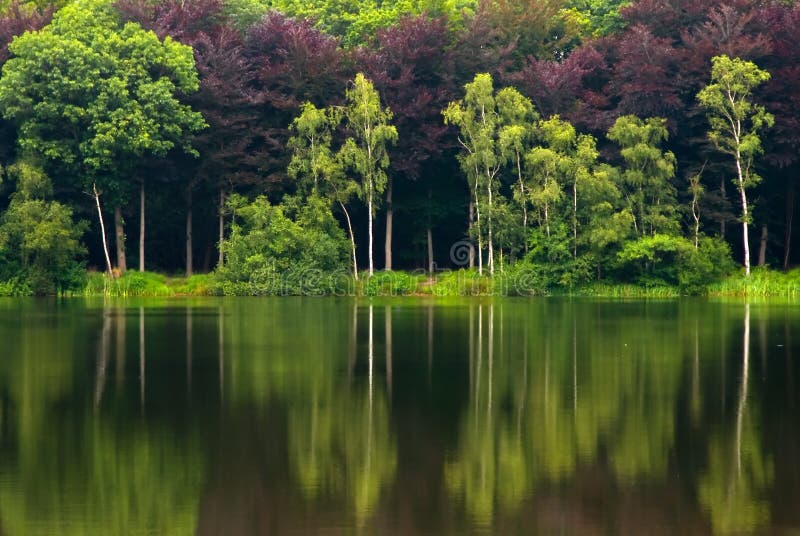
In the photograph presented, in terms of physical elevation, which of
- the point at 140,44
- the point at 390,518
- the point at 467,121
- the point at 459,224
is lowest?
the point at 390,518

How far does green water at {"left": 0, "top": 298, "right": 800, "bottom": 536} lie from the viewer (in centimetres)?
1104

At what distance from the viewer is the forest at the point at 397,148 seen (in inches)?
2112

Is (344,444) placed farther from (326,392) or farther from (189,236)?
(189,236)

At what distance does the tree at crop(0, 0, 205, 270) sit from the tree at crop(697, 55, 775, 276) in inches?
911

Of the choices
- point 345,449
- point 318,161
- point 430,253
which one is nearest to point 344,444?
point 345,449

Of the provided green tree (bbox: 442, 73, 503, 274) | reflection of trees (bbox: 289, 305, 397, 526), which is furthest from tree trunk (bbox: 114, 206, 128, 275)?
reflection of trees (bbox: 289, 305, 397, 526)

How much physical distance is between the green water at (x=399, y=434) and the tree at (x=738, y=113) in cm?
2603

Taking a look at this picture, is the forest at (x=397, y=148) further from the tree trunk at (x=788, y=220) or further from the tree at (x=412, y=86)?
the tree trunk at (x=788, y=220)

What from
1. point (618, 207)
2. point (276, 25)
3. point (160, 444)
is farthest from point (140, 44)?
point (160, 444)

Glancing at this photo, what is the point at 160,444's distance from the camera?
14328 millimetres

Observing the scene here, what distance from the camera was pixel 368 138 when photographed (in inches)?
2188

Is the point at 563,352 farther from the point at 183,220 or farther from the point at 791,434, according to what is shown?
the point at 183,220

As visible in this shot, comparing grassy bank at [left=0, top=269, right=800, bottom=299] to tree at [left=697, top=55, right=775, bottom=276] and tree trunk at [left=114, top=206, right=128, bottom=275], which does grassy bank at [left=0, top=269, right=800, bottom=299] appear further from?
tree at [left=697, top=55, right=775, bottom=276]

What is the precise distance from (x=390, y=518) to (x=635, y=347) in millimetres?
16167
